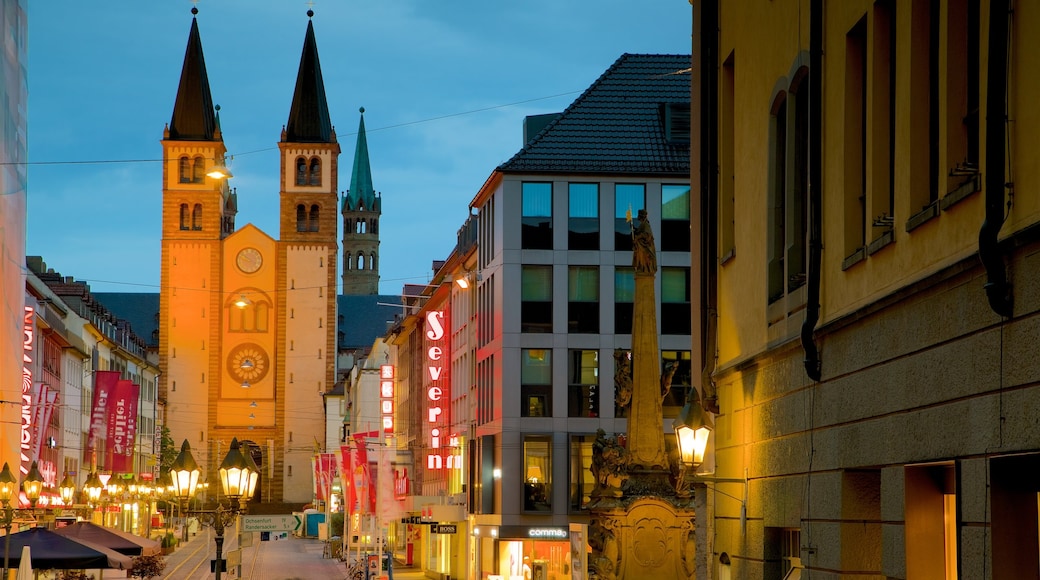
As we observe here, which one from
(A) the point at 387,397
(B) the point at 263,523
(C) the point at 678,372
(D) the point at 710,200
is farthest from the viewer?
→ (A) the point at 387,397

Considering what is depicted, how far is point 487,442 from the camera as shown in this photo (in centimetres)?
4759

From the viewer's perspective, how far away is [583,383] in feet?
151

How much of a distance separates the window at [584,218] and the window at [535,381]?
325cm

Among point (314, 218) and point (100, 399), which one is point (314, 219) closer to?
point (314, 218)

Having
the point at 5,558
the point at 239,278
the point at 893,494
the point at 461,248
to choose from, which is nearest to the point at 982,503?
the point at 893,494

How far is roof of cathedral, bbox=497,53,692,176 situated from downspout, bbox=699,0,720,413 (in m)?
28.8

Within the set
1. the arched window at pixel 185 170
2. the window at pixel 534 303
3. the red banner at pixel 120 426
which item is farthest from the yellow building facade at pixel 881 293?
the arched window at pixel 185 170

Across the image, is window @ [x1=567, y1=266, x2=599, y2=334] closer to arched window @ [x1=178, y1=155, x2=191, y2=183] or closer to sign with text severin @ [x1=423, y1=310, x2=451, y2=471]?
sign with text severin @ [x1=423, y1=310, x2=451, y2=471]

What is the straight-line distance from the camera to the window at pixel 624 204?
150ft

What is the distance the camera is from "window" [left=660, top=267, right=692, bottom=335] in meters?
45.3

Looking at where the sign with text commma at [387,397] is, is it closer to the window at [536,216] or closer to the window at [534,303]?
the window at [534,303]

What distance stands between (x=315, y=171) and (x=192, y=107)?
10806mm

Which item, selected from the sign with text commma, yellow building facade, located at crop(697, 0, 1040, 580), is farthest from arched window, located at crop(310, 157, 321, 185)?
yellow building facade, located at crop(697, 0, 1040, 580)

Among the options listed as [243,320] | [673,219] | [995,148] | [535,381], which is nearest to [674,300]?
[673,219]
